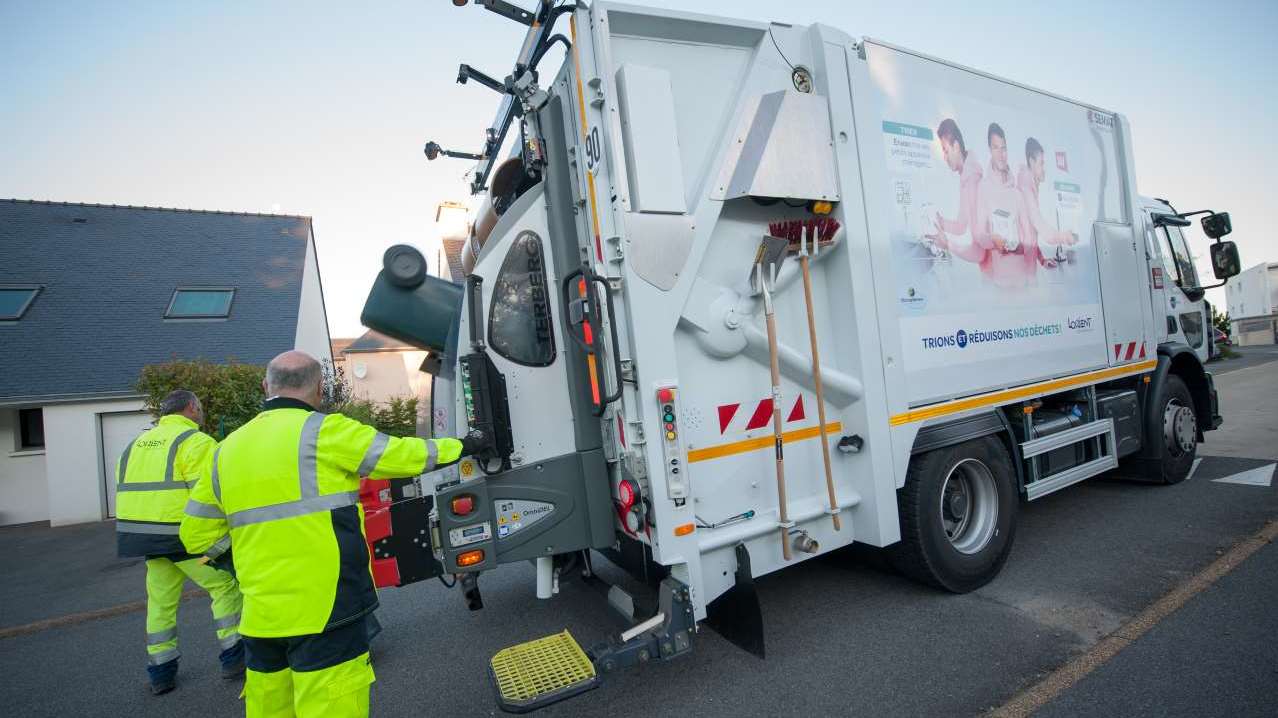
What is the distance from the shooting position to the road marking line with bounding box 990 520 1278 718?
2.44 m

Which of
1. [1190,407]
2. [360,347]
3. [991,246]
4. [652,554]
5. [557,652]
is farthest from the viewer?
[360,347]

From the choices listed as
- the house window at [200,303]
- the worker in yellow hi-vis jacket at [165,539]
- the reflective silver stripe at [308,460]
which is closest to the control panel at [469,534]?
the reflective silver stripe at [308,460]

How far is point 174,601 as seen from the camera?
345 cm

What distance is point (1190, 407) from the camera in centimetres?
549

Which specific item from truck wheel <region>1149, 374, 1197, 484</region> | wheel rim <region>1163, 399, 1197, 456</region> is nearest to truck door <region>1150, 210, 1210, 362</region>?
truck wheel <region>1149, 374, 1197, 484</region>

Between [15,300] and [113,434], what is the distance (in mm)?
4060

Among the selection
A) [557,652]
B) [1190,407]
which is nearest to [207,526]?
[557,652]

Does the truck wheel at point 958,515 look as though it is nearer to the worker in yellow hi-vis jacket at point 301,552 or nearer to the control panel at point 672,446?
the control panel at point 672,446

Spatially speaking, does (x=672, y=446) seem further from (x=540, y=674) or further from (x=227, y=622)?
(x=227, y=622)

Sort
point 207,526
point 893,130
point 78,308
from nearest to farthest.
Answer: point 207,526, point 893,130, point 78,308

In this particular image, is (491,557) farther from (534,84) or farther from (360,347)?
(360,347)

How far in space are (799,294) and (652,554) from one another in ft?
4.76

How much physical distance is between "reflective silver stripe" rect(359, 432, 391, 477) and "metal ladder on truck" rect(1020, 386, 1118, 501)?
378 cm

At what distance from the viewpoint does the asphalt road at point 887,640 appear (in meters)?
2.57
